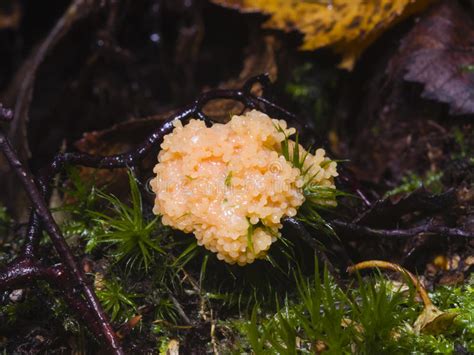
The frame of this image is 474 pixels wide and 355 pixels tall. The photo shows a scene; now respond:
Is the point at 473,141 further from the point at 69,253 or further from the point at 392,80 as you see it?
the point at 69,253

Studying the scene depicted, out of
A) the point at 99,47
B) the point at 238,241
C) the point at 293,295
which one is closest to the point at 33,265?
the point at 238,241

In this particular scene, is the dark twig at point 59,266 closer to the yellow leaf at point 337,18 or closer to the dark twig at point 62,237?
the dark twig at point 62,237

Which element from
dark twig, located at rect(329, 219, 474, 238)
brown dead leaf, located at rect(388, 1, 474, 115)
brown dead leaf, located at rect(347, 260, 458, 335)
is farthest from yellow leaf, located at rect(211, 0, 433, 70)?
brown dead leaf, located at rect(347, 260, 458, 335)

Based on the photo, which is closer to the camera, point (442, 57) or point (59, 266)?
point (59, 266)

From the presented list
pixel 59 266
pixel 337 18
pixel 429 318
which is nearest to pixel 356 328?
pixel 429 318

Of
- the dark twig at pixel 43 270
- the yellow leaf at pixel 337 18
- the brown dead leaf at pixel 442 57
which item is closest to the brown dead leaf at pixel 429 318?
the dark twig at pixel 43 270

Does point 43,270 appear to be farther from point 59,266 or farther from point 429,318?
point 429,318
